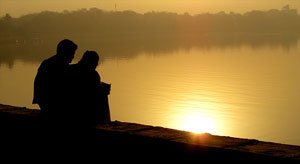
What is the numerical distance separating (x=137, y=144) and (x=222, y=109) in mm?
19421

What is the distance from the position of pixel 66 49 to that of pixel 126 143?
137cm

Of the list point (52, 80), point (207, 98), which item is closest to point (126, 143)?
point (52, 80)

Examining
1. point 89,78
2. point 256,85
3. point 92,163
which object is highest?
point 256,85

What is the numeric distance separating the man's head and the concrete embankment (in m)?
0.59

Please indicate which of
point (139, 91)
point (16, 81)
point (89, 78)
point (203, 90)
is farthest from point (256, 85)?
point (89, 78)

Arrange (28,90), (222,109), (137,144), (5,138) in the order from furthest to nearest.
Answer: (28,90), (222,109), (5,138), (137,144)

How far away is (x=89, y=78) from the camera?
4332 millimetres

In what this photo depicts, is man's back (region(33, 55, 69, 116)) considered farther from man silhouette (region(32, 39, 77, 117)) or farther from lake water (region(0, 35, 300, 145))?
lake water (region(0, 35, 300, 145))

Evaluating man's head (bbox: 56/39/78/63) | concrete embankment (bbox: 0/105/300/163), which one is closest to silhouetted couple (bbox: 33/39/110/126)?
man's head (bbox: 56/39/78/63)

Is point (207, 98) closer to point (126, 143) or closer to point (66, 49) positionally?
point (66, 49)

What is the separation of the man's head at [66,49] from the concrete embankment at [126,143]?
1.92 feet

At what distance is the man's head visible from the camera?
4258 mm

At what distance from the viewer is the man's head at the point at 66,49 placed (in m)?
4.26

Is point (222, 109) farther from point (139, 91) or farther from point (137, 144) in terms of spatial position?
point (137, 144)
